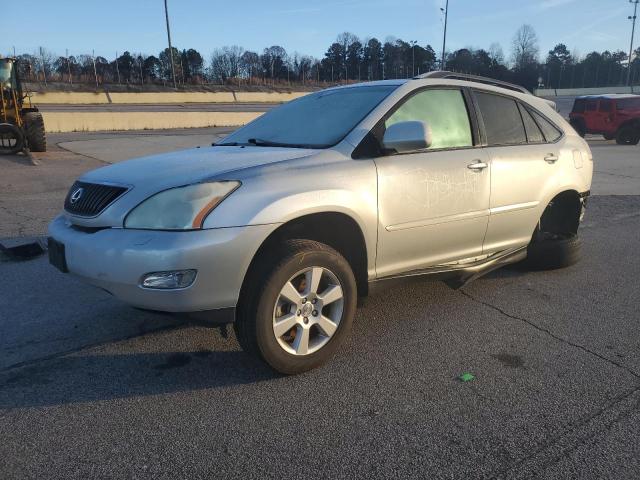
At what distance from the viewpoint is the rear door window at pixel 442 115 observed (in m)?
3.68

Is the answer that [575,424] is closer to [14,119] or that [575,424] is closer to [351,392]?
[351,392]

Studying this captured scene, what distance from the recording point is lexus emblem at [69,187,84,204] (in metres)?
3.24

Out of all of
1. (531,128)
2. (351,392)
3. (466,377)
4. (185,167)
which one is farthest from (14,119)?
(466,377)

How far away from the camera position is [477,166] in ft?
12.7

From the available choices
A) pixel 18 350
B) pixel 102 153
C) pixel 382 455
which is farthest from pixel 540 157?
pixel 102 153

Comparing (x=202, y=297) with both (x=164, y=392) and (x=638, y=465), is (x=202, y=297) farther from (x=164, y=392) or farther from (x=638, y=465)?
(x=638, y=465)

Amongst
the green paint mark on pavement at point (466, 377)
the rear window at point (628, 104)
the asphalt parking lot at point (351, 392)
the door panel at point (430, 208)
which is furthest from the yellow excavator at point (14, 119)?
the rear window at point (628, 104)

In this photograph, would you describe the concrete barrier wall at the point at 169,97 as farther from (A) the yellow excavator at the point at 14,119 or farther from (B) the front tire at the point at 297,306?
(B) the front tire at the point at 297,306

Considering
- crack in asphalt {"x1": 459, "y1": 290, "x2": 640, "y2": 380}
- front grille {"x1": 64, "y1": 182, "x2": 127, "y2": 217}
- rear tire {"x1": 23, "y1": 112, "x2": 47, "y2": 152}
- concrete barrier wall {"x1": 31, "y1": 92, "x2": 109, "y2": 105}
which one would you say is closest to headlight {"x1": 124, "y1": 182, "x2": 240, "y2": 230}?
front grille {"x1": 64, "y1": 182, "x2": 127, "y2": 217}

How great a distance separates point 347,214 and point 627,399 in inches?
71.6

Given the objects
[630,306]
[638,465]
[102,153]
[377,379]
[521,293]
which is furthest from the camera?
[102,153]

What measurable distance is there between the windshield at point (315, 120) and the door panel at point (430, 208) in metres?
0.42

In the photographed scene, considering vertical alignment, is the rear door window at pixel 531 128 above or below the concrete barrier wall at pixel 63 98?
below

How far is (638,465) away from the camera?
230 centimetres
